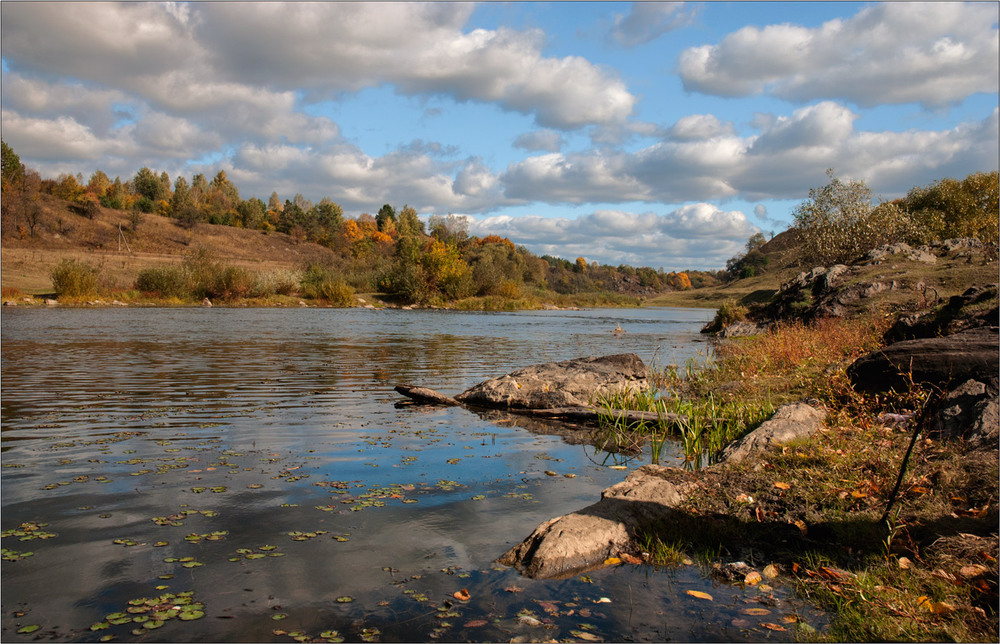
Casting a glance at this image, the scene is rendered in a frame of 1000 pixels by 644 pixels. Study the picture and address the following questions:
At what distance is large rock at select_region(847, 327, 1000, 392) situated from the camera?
7.80 m

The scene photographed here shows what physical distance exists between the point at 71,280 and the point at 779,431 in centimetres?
5382

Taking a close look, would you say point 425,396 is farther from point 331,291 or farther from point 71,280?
point 331,291

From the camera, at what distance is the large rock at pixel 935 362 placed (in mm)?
7801

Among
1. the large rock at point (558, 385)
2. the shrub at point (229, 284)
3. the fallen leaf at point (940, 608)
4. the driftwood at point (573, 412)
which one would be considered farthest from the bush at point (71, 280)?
the fallen leaf at point (940, 608)

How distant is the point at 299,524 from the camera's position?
19.8 feet

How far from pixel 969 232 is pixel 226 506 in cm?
4879

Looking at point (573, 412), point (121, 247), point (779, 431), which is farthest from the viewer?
point (121, 247)

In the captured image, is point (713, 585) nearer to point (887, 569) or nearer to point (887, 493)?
point (887, 569)

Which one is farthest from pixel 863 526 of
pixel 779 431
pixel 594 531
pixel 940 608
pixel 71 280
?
pixel 71 280

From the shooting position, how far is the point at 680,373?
17.9m

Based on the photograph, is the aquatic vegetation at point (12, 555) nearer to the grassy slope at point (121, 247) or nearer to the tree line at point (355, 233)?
the grassy slope at point (121, 247)

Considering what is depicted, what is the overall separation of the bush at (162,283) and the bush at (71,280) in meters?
5.56

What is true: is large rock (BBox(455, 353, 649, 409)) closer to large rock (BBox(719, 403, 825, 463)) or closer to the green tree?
large rock (BBox(719, 403, 825, 463))

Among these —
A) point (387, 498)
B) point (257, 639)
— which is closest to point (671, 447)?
point (387, 498)
